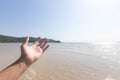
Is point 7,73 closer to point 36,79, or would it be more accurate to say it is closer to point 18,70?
point 18,70

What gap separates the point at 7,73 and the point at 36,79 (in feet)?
20.7

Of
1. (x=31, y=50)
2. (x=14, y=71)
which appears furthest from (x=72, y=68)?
(x=14, y=71)

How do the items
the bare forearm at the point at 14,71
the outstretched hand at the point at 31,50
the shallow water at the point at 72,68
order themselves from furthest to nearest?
the shallow water at the point at 72,68 → the outstretched hand at the point at 31,50 → the bare forearm at the point at 14,71

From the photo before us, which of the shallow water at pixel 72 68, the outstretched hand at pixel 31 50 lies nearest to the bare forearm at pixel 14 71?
the outstretched hand at pixel 31 50

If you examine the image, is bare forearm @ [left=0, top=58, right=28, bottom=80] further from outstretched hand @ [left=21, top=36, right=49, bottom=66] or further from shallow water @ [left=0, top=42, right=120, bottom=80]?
shallow water @ [left=0, top=42, right=120, bottom=80]

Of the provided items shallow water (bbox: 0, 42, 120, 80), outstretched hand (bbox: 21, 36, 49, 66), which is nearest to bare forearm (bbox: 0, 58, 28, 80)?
outstretched hand (bbox: 21, 36, 49, 66)

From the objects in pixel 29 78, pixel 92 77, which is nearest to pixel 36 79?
pixel 29 78

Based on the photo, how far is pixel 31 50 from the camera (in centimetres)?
241

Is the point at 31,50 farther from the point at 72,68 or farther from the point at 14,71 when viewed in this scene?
the point at 72,68

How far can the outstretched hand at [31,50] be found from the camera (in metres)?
2.22

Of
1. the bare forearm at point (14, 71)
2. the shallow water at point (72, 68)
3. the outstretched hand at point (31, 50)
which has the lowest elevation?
the shallow water at point (72, 68)

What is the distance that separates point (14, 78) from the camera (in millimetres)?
1874

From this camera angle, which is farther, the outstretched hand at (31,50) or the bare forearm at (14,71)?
the outstretched hand at (31,50)

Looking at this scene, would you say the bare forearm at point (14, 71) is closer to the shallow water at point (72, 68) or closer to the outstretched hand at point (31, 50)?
the outstretched hand at point (31, 50)
